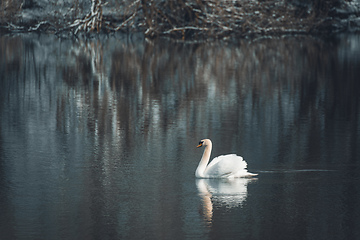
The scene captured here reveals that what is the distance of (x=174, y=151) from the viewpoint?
41.2 feet

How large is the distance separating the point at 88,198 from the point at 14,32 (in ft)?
135

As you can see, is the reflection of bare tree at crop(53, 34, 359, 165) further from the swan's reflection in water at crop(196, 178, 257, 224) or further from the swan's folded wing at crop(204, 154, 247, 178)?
the swan's reflection in water at crop(196, 178, 257, 224)

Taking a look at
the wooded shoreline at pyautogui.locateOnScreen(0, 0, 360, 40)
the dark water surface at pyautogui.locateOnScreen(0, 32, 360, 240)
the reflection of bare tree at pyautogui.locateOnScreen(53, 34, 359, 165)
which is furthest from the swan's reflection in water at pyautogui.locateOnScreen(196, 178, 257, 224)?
the wooded shoreline at pyautogui.locateOnScreen(0, 0, 360, 40)

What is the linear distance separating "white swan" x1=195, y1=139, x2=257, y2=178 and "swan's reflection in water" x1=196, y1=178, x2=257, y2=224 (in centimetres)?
8

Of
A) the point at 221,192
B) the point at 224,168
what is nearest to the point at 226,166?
the point at 224,168

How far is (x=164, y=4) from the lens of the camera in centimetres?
4562

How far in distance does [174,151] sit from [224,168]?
1.98m

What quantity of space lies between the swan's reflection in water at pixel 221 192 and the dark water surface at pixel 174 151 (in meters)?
0.02

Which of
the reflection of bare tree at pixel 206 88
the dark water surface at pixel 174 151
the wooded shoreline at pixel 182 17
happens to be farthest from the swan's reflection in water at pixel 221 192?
the wooded shoreline at pixel 182 17

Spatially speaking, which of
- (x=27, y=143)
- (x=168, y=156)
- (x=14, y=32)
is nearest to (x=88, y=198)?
(x=168, y=156)

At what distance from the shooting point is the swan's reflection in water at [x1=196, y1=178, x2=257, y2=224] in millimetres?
9352

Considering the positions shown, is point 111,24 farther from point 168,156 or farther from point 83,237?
point 83,237

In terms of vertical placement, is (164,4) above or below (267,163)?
above

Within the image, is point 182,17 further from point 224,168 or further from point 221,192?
point 221,192
